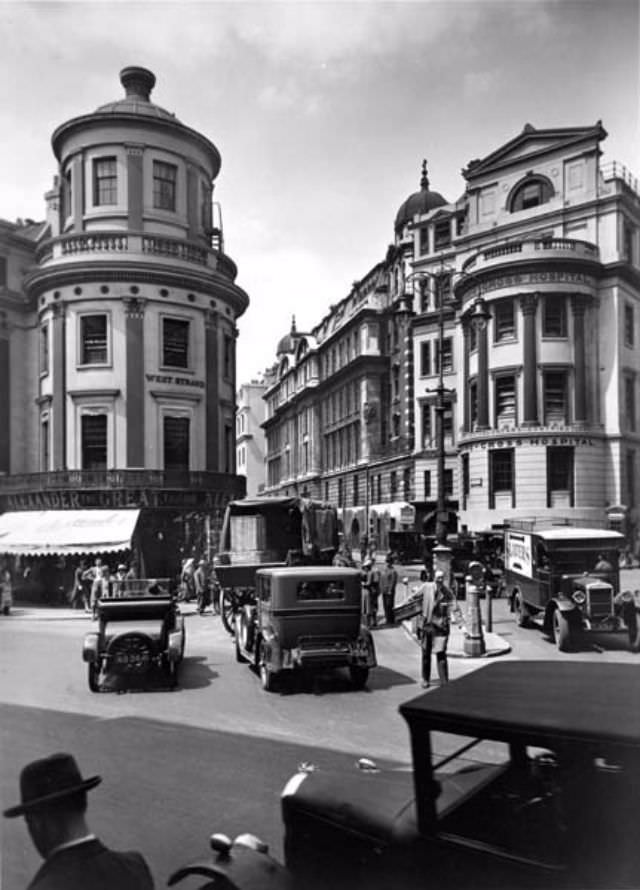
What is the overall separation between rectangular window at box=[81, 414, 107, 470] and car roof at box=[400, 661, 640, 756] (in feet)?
24.6

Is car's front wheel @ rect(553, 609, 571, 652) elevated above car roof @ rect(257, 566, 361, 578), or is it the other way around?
car roof @ rect(257, 566, 361, 578)

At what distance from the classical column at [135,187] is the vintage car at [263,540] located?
847 cm

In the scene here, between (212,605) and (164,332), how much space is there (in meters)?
13.0

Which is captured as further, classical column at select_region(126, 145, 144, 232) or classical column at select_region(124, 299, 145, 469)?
classical column at select_region(124, 299, 145, 469)

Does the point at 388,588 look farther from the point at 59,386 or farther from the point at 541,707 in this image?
the point at 541,707

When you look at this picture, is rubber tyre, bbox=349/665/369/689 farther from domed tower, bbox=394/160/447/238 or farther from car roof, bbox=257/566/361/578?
domed tower, bbox=394/160/447/238

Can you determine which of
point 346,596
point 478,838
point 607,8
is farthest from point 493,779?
point 346,596

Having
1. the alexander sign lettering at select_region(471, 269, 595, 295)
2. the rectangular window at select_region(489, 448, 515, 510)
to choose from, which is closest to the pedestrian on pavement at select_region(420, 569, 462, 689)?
the rectangular window at select_region(489, 448, 515, 510)

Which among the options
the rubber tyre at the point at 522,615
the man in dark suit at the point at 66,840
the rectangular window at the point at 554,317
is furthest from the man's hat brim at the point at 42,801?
the rubber tyre at the point at 522,615

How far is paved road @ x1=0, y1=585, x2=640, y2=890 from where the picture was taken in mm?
4457

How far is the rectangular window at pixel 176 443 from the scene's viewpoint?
9.55 metres

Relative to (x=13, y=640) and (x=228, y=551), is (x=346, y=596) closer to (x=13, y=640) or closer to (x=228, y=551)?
(x=228, y=551)

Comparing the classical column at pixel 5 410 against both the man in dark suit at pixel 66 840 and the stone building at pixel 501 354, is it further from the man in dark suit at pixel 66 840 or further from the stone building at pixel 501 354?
the man in dark suit at pixel 66 840

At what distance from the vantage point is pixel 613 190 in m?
5.77
